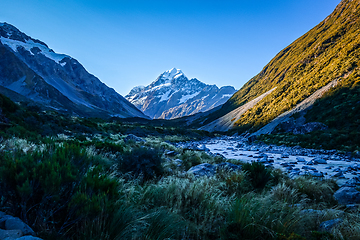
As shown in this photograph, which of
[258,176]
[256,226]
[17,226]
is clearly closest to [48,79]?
[258,176]

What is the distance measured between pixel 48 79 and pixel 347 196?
148645 millimetres

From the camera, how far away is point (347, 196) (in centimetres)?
436

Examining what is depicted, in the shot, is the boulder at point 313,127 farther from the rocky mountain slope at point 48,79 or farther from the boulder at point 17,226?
the rocky mountain slope at point 48,79

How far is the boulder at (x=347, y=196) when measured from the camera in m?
4.22

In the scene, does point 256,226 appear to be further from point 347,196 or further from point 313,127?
point 313,127

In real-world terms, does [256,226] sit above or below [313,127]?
below

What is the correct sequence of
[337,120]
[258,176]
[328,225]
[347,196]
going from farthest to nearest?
[337,120] < [258,176] < [347,196] < [328,225]

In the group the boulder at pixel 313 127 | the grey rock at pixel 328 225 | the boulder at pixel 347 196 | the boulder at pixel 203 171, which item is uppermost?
the boulder at pixel 313 127

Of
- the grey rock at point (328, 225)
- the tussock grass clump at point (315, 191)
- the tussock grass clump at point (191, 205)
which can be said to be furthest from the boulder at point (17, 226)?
the tussock grass clump at point (315, 191)

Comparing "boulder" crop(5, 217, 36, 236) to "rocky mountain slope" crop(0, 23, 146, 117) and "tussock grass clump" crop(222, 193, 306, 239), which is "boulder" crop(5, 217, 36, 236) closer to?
"tussock grass clump" crop(222, 193, 306, 239)

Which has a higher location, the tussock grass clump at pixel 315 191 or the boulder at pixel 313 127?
the boulder at pixel 313 127

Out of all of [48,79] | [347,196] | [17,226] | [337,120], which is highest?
[48,79]

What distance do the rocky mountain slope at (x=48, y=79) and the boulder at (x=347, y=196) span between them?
3611 inches

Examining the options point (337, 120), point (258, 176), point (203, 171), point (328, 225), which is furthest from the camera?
point (337, 120)
